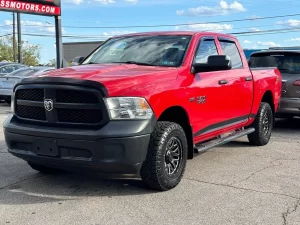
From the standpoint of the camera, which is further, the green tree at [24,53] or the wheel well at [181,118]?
the green tree at [24,53]

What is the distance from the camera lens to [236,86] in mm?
6250

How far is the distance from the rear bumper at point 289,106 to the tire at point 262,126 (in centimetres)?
117

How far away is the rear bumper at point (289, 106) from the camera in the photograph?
28.3ft

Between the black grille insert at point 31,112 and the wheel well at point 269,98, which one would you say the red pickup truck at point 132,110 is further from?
the wheel well at point 269,98

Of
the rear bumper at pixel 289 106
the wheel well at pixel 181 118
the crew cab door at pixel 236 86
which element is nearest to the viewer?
the wheel well at pixel 181 118

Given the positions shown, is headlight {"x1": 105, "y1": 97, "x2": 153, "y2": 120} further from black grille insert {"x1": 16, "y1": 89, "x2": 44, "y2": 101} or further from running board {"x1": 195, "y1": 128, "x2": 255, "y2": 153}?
running board {"x1": 195, "y1": 128, "x2": 255, "y2": 153}

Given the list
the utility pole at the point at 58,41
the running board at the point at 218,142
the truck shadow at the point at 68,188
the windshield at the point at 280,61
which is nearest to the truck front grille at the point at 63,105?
the truck shadow at the point at 68,188

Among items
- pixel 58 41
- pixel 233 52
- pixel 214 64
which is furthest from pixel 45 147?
pixel 58 41

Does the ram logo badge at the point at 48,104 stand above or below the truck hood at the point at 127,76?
below

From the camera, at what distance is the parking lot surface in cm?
398

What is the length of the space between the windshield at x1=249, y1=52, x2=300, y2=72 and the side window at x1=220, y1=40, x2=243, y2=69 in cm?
261

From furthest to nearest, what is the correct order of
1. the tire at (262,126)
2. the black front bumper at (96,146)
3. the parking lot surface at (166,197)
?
the tire at (262,126), the black front bumper at (96,146), the parking lot surface at (166,197)

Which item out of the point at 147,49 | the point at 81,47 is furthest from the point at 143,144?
the point at 81,47

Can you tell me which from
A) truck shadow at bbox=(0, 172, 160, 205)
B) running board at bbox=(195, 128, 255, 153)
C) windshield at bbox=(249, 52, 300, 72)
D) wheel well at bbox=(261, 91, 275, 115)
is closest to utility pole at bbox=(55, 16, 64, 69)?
windshield at bbox=(249, 52, 300, 72)
